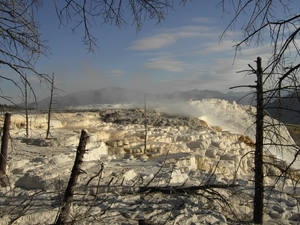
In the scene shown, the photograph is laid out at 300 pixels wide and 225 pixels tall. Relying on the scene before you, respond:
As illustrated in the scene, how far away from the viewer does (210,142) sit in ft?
57.9

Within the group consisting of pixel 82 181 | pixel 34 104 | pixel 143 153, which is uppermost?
pixel 34 104

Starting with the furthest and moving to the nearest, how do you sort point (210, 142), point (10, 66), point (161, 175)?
point (210, 142) < point (161, 175) < point (10, 66)

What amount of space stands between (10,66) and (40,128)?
52.1 ft

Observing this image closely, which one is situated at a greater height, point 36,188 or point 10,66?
point 10,66

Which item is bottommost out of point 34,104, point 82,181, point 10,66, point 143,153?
point 143,153

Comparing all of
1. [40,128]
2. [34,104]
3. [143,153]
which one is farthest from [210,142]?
[34,104]

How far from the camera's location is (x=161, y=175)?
281 inches

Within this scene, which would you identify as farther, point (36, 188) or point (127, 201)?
point (36, 188)

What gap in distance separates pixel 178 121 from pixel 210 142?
735 cm

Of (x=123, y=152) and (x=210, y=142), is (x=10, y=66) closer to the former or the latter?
(x=123, y=152)

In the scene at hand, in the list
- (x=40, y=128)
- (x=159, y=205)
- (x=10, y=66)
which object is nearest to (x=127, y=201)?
(x=159, y=205)

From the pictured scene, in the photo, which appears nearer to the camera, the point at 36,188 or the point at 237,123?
the point at 36,188

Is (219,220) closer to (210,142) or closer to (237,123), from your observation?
→ (210,142)

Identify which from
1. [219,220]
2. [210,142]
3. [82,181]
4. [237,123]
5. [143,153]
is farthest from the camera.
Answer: [237,123]
